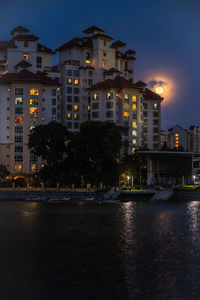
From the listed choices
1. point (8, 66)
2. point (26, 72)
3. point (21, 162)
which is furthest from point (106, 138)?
point (8, 66)

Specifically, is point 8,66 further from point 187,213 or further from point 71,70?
point 187,213

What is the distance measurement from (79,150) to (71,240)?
5563 centimetres

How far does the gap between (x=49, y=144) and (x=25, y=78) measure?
1161 inches

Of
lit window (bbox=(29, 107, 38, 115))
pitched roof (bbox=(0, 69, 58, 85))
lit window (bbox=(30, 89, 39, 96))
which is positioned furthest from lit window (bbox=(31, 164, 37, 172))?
pitched roof (bbox=(0, 69, 58, 85))

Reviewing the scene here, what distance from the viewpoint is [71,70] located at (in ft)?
429

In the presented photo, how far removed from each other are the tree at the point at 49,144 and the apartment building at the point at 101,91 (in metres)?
30.5

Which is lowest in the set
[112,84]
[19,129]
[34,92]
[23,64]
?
[19,129]

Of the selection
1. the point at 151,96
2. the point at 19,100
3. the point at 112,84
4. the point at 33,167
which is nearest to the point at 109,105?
the point at 112,84

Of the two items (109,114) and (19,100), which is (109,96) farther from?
(19,100)

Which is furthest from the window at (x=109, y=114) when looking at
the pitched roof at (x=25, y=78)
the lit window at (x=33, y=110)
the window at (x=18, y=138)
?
the window at (x=18, y=138)

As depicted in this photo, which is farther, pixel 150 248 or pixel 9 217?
pixel 9 217

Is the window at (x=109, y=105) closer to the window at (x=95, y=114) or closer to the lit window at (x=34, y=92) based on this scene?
the window at (x=95, y=114)

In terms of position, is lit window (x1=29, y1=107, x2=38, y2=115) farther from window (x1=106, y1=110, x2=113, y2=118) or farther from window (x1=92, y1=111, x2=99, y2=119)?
window (x1=106, y1=110, x2=113, y2=118)

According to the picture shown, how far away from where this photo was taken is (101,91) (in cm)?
12631
